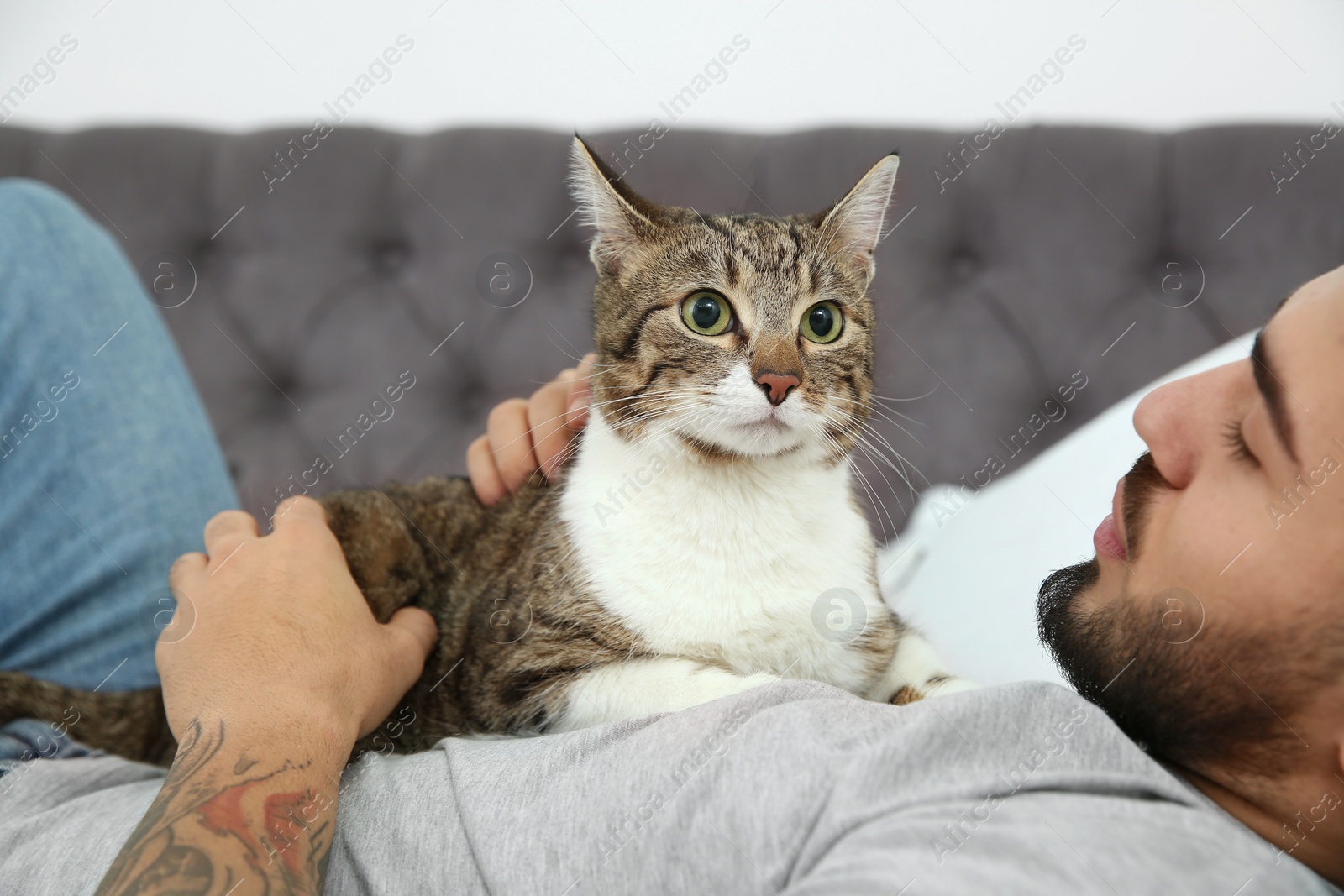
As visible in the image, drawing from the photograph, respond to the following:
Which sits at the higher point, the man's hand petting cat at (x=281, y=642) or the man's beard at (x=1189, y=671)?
the man's beard at (x=1189, y=671)

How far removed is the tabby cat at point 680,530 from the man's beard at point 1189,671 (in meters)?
0.26

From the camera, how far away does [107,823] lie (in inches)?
34.5

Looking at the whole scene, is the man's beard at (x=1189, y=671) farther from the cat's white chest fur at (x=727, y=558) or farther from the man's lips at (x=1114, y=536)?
the cat's white chest fur at (x=727, y=558)

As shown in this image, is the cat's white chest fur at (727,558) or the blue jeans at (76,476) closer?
the cat's white chest fur at (727,558)

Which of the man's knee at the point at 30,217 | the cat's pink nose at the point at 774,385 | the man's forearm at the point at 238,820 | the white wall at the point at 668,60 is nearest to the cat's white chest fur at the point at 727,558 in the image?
the cat's pink nose at the point at 774,385

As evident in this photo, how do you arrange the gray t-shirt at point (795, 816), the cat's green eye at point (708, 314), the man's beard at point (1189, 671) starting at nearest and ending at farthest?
the gray t-shirt at point (795, 816)
the man's beard at point (1189, 671)
the cat's green eye at point (708, 314)

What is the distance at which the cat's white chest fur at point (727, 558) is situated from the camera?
104cm

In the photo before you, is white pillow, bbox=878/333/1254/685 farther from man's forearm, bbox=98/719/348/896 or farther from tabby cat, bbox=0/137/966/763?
man's forearm, bbox=98/719/348/896

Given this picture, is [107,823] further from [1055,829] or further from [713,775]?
[1055,829]

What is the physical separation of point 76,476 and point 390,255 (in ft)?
3.07

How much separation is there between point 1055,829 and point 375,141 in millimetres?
1958

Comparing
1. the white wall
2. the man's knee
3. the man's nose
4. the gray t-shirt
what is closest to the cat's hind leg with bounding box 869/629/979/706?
the gray t-shirt

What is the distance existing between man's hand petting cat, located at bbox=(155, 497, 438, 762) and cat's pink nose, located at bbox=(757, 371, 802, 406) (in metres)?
0.59

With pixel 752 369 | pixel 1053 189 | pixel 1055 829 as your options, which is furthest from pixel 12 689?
pixel 1053 189
